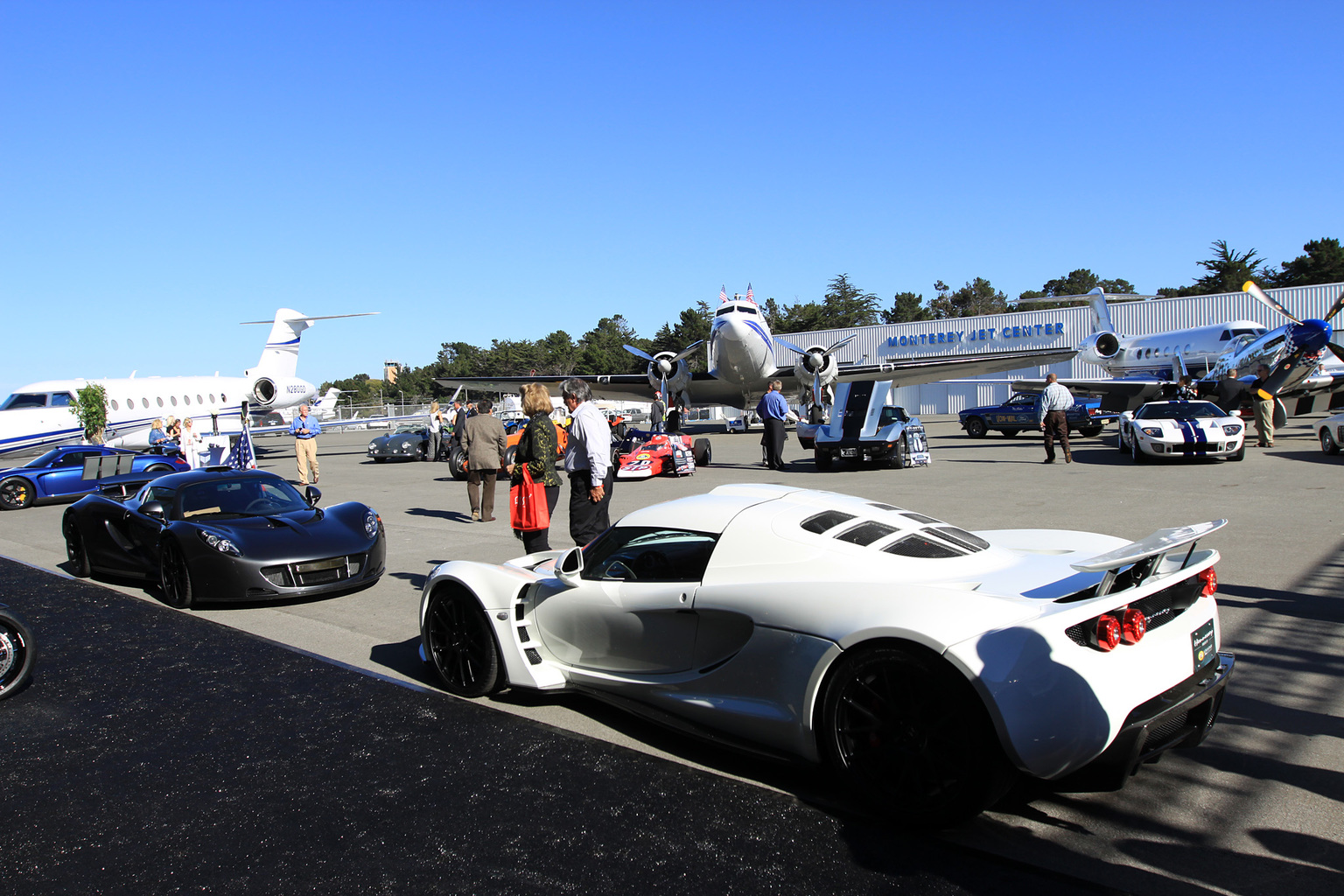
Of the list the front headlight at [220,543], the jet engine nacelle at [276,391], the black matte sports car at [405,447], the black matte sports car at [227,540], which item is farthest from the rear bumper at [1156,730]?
the jet engine nacelle at [276,391]

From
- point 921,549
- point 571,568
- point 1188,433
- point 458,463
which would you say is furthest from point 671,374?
point 921,549

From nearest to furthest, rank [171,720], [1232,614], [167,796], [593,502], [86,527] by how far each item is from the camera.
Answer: [167,796], [171,720], [1232,614], [593,502], [86,527]

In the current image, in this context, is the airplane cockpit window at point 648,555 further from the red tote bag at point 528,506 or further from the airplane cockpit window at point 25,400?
the airplane cockpit window at point 25,400

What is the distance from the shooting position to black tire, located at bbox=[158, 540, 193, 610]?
7312mm

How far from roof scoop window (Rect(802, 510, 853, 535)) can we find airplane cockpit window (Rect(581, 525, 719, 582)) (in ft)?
1.42

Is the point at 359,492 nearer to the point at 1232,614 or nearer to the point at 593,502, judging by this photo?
the point at 593,502

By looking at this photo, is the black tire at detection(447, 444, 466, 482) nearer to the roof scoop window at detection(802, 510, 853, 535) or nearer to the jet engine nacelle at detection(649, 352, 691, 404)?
the jet engine nacelle at detection(649, 352, 691, 404)

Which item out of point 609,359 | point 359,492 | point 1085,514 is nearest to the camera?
point 1085,514

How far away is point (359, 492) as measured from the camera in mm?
16938

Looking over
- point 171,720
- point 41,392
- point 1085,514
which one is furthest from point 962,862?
point 41,392

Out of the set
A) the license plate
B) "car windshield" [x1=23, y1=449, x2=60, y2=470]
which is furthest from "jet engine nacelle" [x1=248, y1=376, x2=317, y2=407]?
the license plate

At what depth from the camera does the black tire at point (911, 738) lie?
298 centimetres

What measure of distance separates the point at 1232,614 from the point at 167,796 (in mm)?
6647

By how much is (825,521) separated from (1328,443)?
17.8 meters
